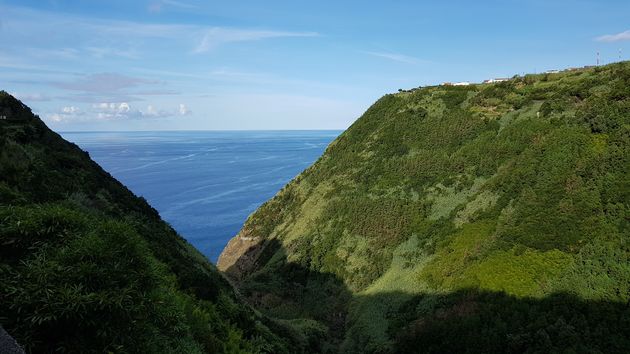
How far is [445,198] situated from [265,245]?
1257 inches

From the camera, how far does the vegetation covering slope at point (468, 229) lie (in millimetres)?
27016

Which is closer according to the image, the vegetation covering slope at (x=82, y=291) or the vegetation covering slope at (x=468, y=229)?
the vegetation covering slope at (x=82, y=291)

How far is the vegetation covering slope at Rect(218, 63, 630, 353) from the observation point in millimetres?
27016

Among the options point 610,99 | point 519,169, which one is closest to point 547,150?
point 519,169

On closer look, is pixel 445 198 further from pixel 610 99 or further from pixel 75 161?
pixel 75 161

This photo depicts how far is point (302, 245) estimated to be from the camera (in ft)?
194

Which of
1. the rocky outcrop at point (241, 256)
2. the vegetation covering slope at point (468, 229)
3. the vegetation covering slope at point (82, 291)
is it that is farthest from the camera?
the rocky outcrop at point (241, 256)

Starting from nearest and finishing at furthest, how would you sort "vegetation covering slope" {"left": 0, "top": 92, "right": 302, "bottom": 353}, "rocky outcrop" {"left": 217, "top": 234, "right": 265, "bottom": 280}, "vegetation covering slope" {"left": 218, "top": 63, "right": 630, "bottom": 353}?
"vegetation covering slope" {"left": 0, "top": 92, "right": 302, "bottom": 353} < "vegetation covering slope" {"left": 218, "top": 63, "right": 630, "bottom": 353} < "rocky outcrop" {"left": 217, "top": 234, "right": 265, "bottom": 280}

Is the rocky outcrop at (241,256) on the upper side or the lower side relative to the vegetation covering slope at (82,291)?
lower

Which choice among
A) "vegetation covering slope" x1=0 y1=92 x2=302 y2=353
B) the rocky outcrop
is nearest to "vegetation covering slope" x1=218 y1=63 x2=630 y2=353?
the rocky outcrop

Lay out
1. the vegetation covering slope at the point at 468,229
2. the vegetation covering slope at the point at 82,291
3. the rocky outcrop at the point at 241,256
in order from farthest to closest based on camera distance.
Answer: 1. the rocky outcrop at the point at 241,256
2. the vegetation covering slope at the point at 468,229
3. the vegetation covering slope at the point at 82,291

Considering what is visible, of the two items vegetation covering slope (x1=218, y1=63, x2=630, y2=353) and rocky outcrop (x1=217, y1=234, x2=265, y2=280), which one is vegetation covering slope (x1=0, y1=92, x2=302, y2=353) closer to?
vegetation covering slope (x1=218, y1=63, x2=630, y2=353)

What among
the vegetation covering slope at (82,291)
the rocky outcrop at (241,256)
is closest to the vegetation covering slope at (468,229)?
A: the rocky outcrop at (241,256)

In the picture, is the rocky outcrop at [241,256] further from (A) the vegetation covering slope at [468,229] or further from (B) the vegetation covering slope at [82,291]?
(B) the vegetation covering slope at [82,291]
